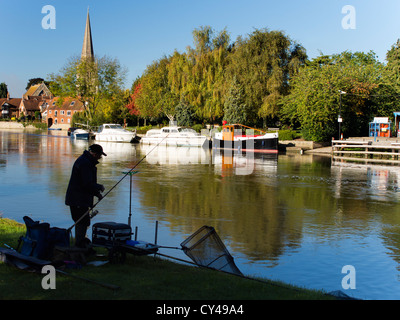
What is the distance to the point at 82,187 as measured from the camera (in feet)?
30.0

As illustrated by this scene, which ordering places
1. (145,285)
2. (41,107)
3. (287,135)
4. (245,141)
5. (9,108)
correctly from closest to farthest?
(145,285)
(245,141)
(287,135)
(41,107)
(9,108)

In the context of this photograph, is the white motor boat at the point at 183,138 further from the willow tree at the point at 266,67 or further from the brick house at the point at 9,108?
the brick house at the point at 9,108

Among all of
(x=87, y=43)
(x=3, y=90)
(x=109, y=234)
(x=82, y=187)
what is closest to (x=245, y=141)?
(x=82, y=187)

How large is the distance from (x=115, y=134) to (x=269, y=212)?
2015 inches

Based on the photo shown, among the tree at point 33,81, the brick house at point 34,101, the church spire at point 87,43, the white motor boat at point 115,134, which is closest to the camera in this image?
the white motor boat at point 115,134

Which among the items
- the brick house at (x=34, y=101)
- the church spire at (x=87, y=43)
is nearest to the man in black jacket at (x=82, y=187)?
the brick house at (x=34, y=101)

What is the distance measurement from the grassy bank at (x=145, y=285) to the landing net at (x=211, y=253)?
1.39 ft

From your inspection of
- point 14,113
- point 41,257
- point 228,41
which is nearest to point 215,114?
point 228,41

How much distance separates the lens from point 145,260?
891cm

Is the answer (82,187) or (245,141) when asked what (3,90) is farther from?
(82,187)

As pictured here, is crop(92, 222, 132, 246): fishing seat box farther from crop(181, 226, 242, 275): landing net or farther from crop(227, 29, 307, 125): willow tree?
crop(227, 29, 307, 125): willow tree

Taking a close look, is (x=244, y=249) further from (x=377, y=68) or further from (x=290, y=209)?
(x=377, y=68)

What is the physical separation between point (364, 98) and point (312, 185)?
3159 cm

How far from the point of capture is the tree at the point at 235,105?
58688mm
